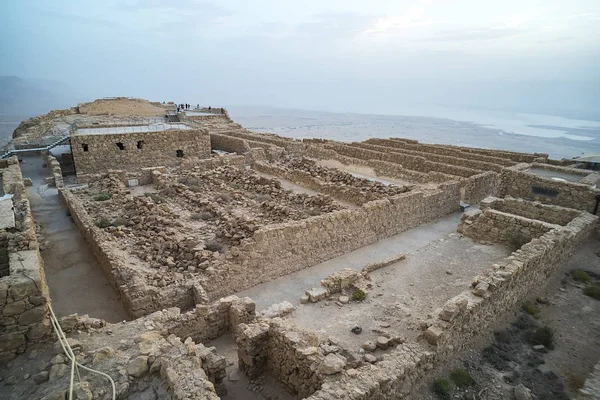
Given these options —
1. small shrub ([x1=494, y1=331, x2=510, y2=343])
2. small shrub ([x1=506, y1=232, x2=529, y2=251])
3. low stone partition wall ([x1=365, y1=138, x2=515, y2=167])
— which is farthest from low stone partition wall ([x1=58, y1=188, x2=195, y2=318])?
low stone partition wall ([x1=365, y1=138, x2=515, y2=167])

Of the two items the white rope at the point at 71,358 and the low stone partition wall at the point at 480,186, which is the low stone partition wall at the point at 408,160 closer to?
the low stone partition wall at the point at 480,186

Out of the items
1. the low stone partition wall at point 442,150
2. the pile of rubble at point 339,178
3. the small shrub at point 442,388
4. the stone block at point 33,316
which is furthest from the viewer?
the low stone partition wall at point 442,150

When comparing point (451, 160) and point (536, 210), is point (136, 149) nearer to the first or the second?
point (451, 160)

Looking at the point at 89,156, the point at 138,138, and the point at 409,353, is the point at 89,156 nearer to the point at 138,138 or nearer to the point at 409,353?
the point at 138,138

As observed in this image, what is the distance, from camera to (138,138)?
1795cm

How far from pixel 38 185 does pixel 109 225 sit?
765cm

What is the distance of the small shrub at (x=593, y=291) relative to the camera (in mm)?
8125

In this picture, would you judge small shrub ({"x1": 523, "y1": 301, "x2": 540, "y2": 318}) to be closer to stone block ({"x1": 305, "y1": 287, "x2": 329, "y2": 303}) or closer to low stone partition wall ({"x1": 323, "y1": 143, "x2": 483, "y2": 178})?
stone block ({"x1": 305, "y1": 287, "x2": 329, "y2": 303})

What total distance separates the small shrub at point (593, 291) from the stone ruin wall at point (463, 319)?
79cm

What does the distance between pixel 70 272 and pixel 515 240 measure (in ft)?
40.9

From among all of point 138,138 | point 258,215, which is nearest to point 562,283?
point 258,215

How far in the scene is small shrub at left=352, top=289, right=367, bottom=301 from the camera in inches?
314

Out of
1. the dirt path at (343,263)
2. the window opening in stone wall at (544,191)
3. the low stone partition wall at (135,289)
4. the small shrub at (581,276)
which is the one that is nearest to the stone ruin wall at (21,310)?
the low stone partition wall at (135,289)

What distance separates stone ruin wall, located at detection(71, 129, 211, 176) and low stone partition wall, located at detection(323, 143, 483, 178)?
351 inches
